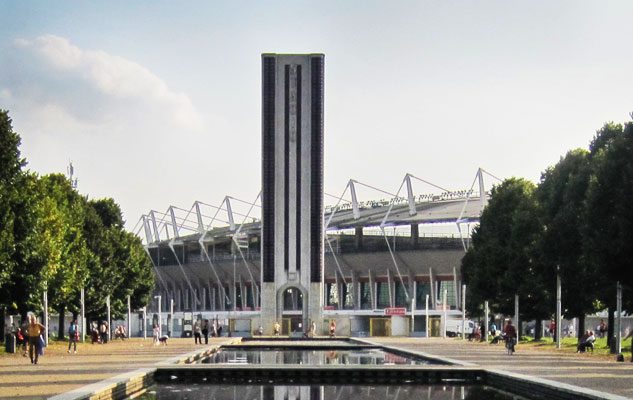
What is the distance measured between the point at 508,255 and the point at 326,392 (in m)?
52.9

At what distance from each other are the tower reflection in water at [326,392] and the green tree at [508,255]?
41.9m

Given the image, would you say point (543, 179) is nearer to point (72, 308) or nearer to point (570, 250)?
point (570, 250)

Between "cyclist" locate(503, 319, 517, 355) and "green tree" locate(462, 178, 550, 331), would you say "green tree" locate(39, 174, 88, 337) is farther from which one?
"green tree" locate(462, 178, 550, 331)

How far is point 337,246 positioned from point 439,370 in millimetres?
131914

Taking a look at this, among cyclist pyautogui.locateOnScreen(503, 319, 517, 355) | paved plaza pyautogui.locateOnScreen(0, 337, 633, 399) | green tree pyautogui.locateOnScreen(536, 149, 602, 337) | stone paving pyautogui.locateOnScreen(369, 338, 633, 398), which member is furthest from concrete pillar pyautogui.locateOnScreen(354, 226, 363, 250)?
paved plaza pyautogui.locateOnScreen(0, 337, 633, 399)

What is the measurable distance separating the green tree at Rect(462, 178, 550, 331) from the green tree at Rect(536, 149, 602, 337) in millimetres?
5199

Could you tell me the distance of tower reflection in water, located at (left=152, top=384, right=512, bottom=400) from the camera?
35.9 metres

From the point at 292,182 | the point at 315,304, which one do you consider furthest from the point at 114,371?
the point at 292,182

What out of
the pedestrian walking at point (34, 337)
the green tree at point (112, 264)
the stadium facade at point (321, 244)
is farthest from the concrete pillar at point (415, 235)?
the pedestrian walking at point (34, 337)

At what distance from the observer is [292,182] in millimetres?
139375

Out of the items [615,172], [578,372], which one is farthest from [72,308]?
[578,372]

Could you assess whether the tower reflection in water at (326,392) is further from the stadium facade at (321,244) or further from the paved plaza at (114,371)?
the stadium facade at (321,244)

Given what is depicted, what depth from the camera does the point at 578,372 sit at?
44.5 metres

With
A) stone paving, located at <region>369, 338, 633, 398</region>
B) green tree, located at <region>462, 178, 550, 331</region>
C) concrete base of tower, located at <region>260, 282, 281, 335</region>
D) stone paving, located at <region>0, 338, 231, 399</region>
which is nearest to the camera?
stone paving, located at <region>0, 338, 231, 399</region>
